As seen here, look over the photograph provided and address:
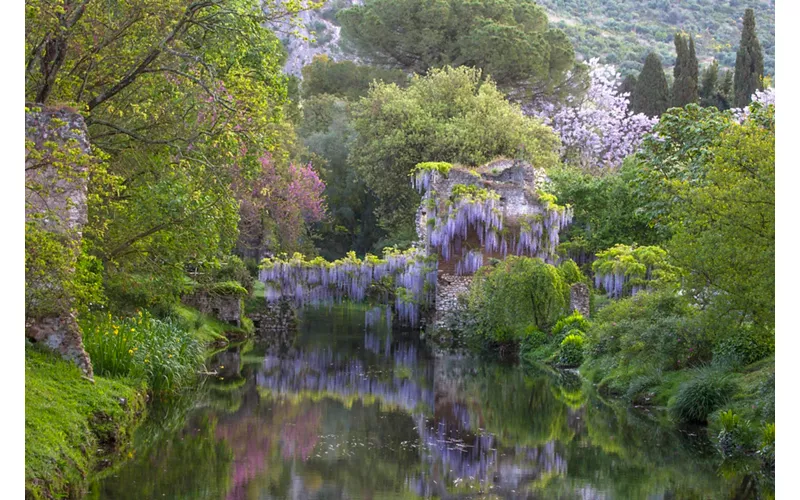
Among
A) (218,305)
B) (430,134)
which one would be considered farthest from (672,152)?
(430,134)

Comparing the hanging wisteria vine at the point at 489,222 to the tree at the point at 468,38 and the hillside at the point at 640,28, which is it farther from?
the hillside at the point at 640,28

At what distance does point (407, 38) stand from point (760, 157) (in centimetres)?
3761

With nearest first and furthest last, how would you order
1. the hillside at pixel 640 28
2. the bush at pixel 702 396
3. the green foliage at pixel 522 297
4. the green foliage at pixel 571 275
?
the bush at pixel 702 396, the green foliage at pixel 522 297, the green foliage at pixel 571 275, the hillside at pixel 640 28

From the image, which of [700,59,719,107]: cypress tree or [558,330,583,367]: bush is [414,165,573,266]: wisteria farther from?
[700,59,719,107]: cypress tree

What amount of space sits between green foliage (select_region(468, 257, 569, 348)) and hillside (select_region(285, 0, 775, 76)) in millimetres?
40738

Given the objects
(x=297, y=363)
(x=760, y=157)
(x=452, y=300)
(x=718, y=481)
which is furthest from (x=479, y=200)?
(x=718, y=481)

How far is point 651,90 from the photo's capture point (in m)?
51.4

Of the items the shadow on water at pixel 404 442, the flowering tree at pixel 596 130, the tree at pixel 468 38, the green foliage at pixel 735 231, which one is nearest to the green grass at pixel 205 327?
the shadow on water at pixel 404 442

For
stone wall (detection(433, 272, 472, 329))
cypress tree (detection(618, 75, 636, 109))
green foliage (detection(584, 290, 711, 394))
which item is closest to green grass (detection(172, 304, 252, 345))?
stone wall (detection(433, 272, 472, 329))

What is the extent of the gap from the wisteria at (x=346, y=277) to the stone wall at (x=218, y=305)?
62.4 inches

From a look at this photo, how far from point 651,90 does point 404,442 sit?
38839 millimetres

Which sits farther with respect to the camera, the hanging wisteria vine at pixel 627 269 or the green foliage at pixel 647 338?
the hanging wisteria vine at pixel 627 269

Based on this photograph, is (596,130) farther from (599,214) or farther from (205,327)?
(205,327)

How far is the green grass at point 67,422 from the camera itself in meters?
10.8
